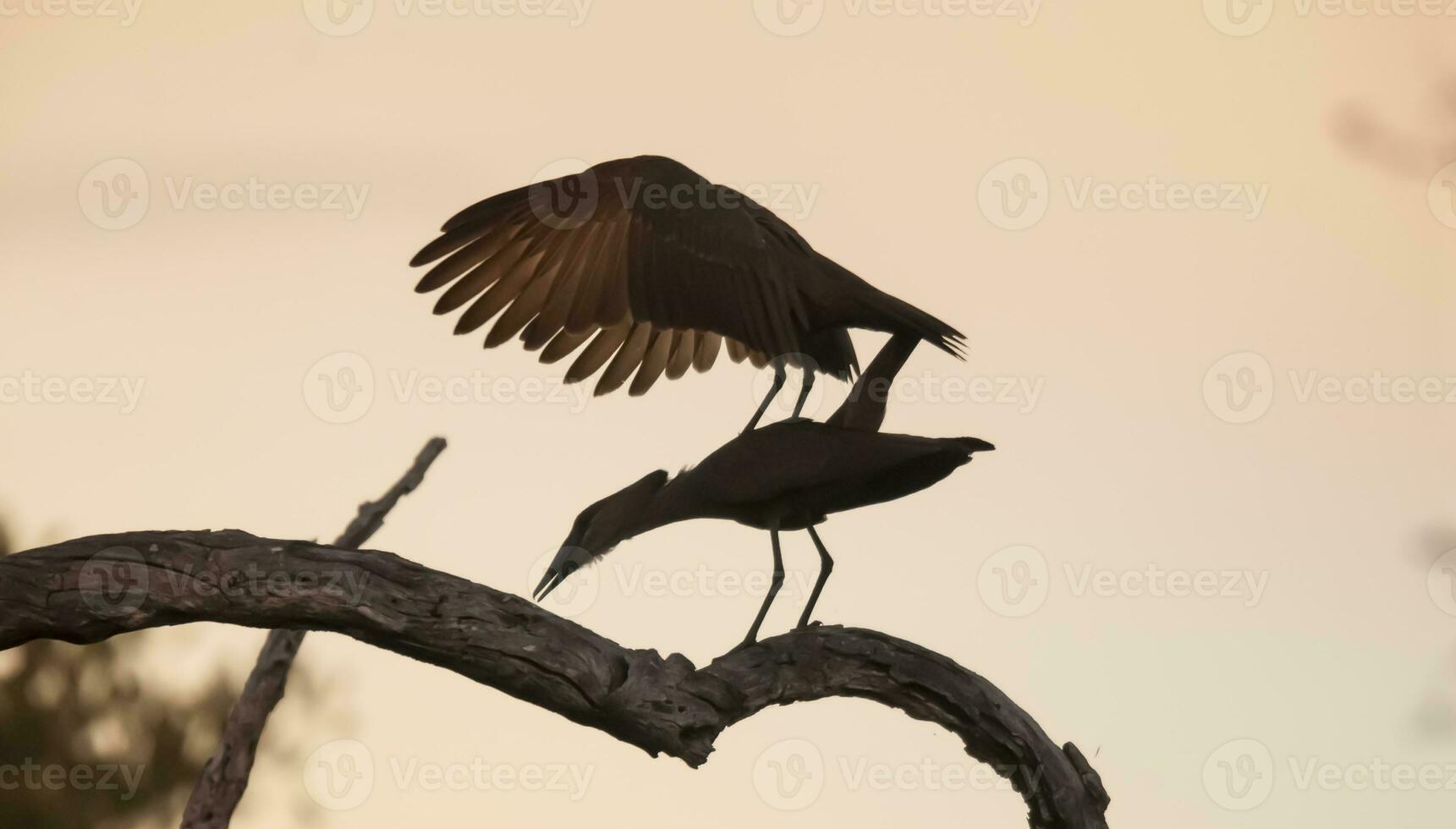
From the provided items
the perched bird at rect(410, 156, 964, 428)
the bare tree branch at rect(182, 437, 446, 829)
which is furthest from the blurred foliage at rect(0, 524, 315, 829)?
the perched bird at rect(410, 156, 964, 428)

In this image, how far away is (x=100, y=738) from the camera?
39.4 feet

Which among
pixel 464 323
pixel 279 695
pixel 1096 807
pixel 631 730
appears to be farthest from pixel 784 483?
pixel 279 695

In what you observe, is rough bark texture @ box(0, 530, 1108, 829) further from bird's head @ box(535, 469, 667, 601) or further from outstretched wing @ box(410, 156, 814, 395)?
outstretched wing @ box(410, 156, 814, 395)

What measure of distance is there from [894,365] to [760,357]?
2.66ft

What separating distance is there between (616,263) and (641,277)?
0.20m

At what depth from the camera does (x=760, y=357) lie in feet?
15.6

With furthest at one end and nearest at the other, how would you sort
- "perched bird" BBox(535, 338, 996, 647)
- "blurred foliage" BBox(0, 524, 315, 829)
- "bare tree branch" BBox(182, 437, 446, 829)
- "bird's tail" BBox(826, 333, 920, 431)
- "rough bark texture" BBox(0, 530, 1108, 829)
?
1. "blurred foliage" BBox(0, 524, 315, 829)
2. "bare tree branch" BBox(182, 437, 446, 829)
3. "bird's tail" BBox(826, 333, 920, 431)
4. "perched bird" BBox(535, 338, 996, 647)
5. "rough bark texture" BBox(0, 530, 1108, 829)

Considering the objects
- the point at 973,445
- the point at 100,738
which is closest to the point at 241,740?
the point at 973,445

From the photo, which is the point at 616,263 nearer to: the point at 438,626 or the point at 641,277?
the point at 641,277

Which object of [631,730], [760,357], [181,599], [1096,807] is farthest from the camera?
[760,357]

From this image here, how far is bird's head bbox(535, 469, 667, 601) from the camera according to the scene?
393cm

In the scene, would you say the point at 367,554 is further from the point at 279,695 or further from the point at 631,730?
the point at 279,695

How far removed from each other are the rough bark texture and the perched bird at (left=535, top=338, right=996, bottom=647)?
0.23m

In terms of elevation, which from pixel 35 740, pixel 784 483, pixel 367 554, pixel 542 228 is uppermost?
pixel 542 228
